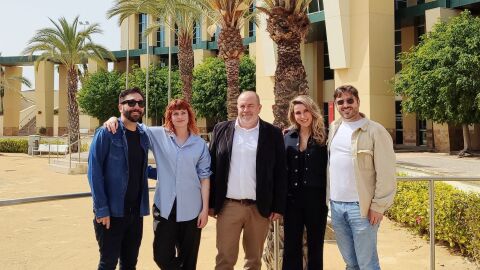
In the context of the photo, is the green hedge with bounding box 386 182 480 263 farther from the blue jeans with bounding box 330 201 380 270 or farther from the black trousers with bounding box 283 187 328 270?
the black trousers with bounding box 283 187 328 270

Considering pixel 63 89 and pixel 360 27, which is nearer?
pixel 360 27

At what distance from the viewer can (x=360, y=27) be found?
→ 2595cm

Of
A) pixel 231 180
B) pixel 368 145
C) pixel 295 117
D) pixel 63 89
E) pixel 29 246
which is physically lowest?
pixel 29 246

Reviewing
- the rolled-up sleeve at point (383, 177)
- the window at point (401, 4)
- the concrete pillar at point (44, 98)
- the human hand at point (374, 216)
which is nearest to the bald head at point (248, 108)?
the rolled-up sleeve at point (383, 177)

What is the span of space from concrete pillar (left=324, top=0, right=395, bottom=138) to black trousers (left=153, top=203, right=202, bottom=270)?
23.6 metres

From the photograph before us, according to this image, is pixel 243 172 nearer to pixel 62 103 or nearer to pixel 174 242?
pixel 174 242

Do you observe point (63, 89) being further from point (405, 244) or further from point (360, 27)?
point (405, 244)

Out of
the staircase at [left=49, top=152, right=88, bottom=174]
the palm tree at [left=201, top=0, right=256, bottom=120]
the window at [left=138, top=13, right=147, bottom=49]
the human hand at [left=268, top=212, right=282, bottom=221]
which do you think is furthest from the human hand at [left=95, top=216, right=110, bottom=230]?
the window at [left=138, top=13, right=147, bottom=49]

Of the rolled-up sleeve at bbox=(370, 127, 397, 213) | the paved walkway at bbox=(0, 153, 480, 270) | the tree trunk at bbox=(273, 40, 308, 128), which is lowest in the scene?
the paved walkway at bbox=(0, 153, 480, 270)

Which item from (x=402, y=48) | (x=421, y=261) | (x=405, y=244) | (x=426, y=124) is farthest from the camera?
(x=402, y=48)

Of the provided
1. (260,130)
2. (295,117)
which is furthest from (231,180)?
(295,117)

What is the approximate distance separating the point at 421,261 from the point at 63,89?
2053 inches

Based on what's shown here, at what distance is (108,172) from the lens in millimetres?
3482

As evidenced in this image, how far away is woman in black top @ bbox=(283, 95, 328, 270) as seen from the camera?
12.3ft
